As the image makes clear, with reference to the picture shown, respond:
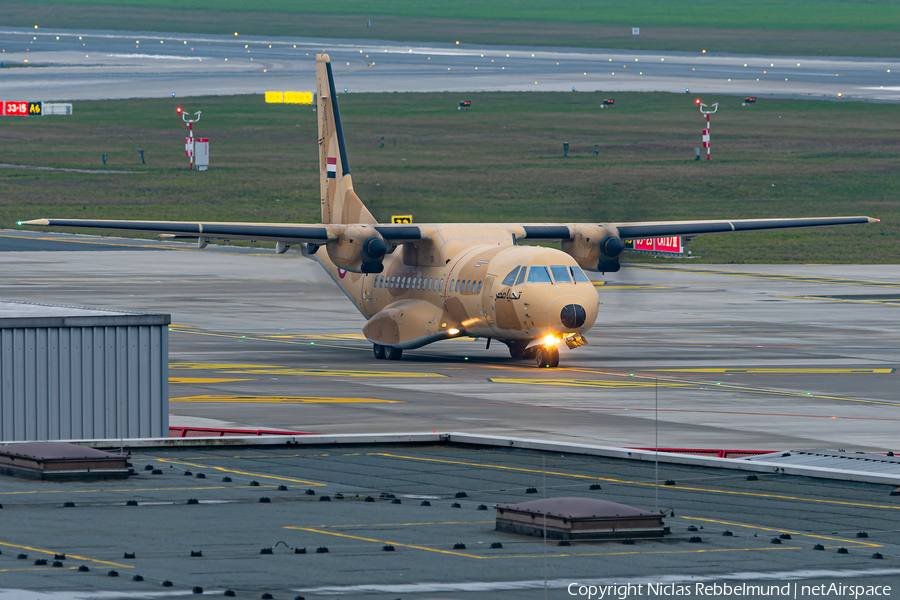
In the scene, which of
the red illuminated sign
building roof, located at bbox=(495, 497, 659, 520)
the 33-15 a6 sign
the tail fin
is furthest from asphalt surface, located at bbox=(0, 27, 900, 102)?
building roof, located at bbox=(495, 497, 659, 520)

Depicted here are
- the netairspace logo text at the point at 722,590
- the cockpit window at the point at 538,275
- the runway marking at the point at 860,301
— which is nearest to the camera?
the netairspace logo text at the point at 722,590

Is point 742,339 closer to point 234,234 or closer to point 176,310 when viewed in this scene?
point 234,234

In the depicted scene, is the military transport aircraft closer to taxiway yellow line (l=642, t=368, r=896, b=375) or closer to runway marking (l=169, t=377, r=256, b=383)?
taxiway yellow line (l=642, t=368, r=896, b=375)

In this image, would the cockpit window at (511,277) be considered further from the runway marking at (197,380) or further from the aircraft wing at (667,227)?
the runway marking at (197,380)

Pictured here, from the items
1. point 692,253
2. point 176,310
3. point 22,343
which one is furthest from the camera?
point 692,253

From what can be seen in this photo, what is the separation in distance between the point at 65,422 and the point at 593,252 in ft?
84.9

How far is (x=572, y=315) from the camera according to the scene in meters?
41.7

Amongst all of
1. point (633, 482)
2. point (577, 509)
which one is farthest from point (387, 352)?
point (577, 509)

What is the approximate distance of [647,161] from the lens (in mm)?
120688

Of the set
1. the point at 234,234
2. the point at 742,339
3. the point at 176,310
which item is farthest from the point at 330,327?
the point at 742,339

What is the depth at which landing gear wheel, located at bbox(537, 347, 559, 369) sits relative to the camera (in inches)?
1724

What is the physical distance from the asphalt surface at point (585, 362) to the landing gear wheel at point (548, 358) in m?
0.51

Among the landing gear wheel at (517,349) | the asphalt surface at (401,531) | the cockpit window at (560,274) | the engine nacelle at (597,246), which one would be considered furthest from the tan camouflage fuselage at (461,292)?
the asphalt surface at (401,531)

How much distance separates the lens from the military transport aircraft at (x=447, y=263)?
140 feet
